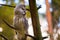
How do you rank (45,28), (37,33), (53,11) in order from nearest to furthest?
(37,33) < (45,28) < (53,11)

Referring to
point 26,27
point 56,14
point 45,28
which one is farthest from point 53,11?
point 26,27

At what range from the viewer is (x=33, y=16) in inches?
27.0

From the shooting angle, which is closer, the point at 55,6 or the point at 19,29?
the point at 19,29

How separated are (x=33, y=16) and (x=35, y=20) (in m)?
0.02

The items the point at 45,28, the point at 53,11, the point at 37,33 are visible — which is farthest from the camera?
the point at 53,11

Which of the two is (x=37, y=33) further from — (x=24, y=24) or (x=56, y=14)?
(x=56, y=14)

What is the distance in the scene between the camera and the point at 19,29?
0.70 metres

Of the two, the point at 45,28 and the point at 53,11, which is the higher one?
the point at 53,11

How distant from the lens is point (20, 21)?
722 millimetres

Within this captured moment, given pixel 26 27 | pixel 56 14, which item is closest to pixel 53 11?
pixel 56 14

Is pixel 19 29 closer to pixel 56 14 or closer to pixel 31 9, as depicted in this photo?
pixel 31 9

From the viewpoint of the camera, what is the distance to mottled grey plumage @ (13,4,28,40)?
70 cm

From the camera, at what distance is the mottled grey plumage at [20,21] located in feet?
2.30

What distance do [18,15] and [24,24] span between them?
4cm
